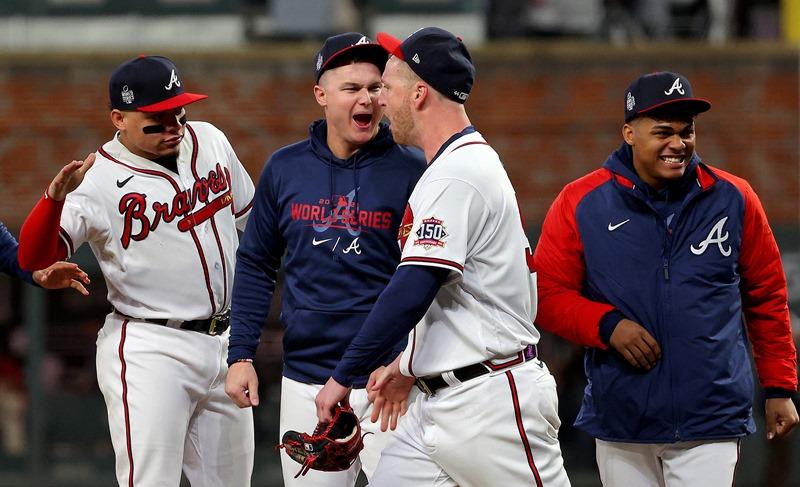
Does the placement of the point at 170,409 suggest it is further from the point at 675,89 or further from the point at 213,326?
the point at 675,89

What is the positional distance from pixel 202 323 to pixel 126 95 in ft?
2.94

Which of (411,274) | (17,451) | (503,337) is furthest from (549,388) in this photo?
(17,451)

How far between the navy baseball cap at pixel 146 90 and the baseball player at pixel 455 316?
1.13 metres

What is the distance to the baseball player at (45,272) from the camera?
4504 millimetres

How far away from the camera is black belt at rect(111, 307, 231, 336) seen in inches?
180

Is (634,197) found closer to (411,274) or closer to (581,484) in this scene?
(411,274)

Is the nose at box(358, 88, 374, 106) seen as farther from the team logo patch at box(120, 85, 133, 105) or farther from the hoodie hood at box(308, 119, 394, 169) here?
the team logo patch at box(120, 85, 133, 105)

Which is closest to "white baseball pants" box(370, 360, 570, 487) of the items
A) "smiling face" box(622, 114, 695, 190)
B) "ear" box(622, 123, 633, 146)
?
"smiling face" box(622, 114, 695, 190)

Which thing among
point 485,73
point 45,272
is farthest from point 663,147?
point 485,73

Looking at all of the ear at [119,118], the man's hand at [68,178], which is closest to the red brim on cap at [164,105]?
the ear at [119,118]

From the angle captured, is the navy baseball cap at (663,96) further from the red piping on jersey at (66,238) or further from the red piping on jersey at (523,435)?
the red piping on jersey at (66,238)

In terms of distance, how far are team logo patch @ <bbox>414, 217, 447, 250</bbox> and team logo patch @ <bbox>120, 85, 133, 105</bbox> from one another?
1.58 meters

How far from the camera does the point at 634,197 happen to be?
4227 millimetres

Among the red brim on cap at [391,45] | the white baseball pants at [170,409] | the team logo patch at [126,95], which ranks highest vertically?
the red brim on cap at [391,45]
